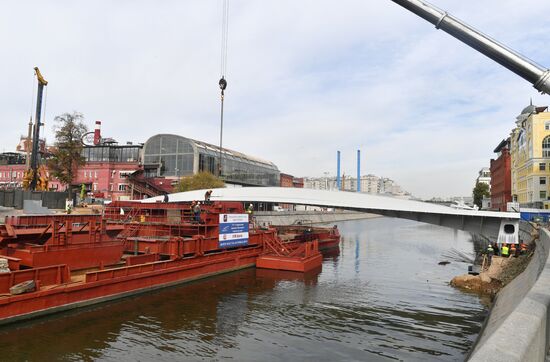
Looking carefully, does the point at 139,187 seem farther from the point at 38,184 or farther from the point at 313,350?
the point at 313,350

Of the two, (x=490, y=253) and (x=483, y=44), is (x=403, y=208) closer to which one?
(x=490, y=253)

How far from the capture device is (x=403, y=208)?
120 ft

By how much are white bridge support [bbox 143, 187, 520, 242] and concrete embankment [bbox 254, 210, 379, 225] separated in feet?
81.5

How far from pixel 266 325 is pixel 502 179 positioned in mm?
109850

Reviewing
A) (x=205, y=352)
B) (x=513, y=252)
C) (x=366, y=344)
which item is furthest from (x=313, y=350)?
(x=513, y=252)

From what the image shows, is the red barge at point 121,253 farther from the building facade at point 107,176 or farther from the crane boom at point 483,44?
the building facade at point 107,176

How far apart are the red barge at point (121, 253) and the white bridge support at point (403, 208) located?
5.31 m

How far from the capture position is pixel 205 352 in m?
15.2

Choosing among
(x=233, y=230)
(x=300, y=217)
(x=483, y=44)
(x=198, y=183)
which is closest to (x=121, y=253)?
(x=233, y=230)

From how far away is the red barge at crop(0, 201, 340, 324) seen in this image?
1848 centimetres

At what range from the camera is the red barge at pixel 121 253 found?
1848 centimetres

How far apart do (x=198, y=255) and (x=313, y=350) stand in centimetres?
1541

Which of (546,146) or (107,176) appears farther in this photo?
(107,176)

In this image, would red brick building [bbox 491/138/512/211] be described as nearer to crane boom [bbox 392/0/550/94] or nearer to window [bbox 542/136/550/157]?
window [bbox 542/136/550/157]
